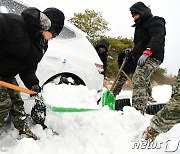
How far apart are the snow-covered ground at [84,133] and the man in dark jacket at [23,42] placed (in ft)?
0.99

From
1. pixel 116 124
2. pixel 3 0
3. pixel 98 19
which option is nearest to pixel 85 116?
pixel 116 124

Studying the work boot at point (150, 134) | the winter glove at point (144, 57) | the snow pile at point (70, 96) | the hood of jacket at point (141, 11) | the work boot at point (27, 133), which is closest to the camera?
the work boot at point (150, 134)

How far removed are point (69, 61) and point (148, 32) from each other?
4.47 ft

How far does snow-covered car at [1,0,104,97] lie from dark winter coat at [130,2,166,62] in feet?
2.55

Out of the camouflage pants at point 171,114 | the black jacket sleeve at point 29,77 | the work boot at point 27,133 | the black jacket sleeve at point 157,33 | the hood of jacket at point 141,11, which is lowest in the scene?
the work boot at point 27,133

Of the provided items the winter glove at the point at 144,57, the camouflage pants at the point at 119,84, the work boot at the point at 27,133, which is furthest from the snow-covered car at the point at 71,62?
the camouflage pants at the point at 119,84

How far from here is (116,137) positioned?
3.40 metres

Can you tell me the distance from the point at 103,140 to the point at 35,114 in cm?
97

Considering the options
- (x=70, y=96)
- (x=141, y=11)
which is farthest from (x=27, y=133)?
(x=141, y=11)

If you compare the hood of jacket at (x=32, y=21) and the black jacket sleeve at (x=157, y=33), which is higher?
the black jacket sleeve at (x=157, y=33)

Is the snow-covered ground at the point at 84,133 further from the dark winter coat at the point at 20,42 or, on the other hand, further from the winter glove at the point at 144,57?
the winter glove at the point at 144,57

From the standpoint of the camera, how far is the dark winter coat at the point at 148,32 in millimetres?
4477

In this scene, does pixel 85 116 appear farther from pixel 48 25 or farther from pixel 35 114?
pixel 48 25

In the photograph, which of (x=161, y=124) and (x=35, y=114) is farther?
(x=35, y=114)
